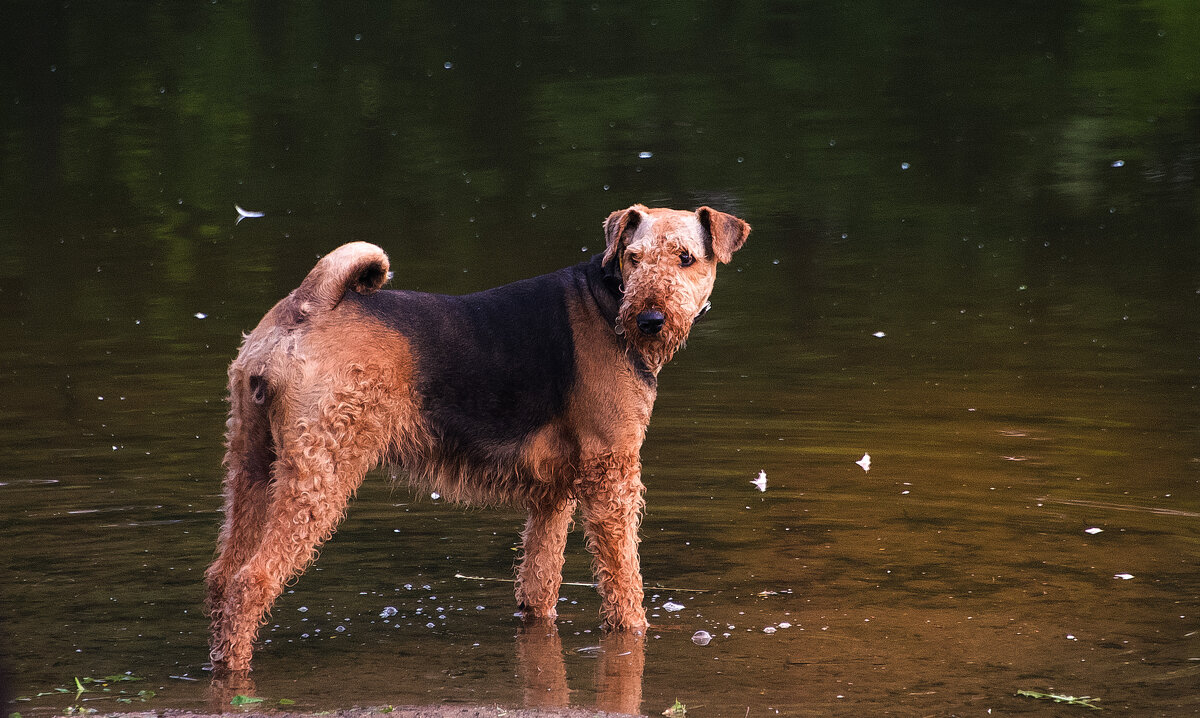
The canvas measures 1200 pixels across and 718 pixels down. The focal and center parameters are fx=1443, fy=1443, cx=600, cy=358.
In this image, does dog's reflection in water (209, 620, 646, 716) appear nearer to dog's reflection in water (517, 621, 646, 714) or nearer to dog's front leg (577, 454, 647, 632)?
dog's reflection in water (517, 621, 646, 714)

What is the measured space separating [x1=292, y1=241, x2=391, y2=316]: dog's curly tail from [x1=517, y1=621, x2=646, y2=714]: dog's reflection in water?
154 centimetres

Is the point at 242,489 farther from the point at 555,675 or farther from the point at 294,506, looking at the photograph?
the point at 555,675

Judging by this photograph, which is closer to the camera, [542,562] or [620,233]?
[620,233]

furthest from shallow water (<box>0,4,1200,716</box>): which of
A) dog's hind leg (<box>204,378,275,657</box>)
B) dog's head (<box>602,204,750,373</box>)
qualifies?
dog's head (<box>602,204,750,373</box>)

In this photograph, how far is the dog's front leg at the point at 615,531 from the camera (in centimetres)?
566

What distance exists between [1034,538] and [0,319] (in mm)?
9494

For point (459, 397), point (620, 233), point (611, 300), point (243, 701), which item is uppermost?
point (620, 233)

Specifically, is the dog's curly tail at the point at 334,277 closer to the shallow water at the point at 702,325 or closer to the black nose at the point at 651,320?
the black nose at the point at 651,320

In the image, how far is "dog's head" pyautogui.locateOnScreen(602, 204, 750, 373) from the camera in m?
5.45

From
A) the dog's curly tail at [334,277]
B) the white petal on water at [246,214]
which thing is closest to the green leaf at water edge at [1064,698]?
the dog's curly tail at [334,277]

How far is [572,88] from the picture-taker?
65.7ft

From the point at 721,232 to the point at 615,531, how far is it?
126cm

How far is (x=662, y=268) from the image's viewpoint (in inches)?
216

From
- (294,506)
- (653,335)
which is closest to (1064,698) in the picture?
(653,335)
